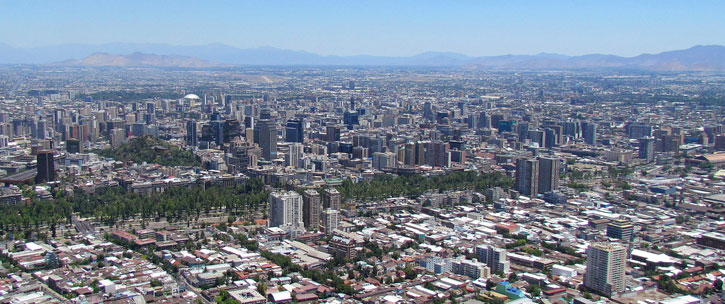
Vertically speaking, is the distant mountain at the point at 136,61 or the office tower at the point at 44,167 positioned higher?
the distant mountain at the point at 136,61

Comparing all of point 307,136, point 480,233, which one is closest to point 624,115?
point 307,136

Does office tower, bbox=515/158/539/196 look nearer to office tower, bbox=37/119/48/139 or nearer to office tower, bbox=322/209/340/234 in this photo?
office tower, bbox=322/209/340/234

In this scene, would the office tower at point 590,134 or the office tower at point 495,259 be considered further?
the office tower at point 590,134

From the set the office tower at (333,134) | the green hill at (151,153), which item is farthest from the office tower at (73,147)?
the office tower at (333,134)

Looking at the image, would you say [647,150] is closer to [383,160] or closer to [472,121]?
[383,160]

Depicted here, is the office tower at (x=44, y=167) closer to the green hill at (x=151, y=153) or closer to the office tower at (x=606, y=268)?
the green hill at (x=151, y=153)

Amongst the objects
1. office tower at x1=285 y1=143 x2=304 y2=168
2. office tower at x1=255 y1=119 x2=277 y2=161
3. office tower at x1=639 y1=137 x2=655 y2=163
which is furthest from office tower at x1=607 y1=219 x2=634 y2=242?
office tower at x1=255 y1=119 x2=277 y2=161

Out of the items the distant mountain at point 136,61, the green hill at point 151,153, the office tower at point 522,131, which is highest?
the distant mountain at point 136,61
